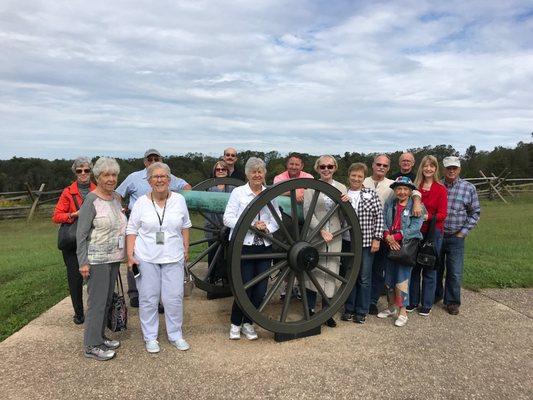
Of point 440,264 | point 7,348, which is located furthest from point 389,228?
point 7,348

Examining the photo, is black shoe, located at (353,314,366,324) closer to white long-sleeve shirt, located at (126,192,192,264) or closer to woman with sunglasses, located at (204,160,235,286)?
woman with sunglasses, located at (204,160,235,286)

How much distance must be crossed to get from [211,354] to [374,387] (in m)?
1.31

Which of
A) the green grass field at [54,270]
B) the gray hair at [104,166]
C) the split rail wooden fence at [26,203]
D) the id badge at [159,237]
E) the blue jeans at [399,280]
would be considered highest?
the gray hair at [104,166]

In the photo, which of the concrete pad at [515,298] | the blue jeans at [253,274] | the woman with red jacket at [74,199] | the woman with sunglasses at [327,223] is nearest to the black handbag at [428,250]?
the woman with sunglasses at [327,223]

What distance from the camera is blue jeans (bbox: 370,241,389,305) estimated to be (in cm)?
432

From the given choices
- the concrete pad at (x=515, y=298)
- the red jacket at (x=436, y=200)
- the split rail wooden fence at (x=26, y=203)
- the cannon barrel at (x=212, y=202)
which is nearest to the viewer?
the cannon barrel at (x=212, y=202)

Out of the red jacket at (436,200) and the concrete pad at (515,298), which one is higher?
the red jacket at (436,200)

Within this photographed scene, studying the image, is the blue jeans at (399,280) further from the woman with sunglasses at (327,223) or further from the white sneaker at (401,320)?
the woman with sunglasses at (327,223)

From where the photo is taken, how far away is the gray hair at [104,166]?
3.31 metres

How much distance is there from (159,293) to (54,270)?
3.75 metres

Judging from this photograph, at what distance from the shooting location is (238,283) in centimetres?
340

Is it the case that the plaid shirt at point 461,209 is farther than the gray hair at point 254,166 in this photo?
Yes

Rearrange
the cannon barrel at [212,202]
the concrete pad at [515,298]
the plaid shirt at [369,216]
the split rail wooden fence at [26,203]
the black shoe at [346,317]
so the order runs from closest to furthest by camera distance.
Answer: the cannon barrel at [212,202] → the plaid shirt at [369,216] → the black shoe at [346,317] → the concrete pad at [515,298] → the split rail wooden fence at [26,203]

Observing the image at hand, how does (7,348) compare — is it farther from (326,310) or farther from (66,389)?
(326,310)
